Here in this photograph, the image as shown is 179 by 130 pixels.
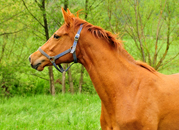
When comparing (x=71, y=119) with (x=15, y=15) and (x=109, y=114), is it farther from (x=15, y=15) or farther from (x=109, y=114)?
(x=15, y=15)

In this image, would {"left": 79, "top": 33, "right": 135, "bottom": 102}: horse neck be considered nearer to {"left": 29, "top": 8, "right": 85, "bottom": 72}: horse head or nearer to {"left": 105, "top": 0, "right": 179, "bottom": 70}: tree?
{"left": 29, "top": 8, "right": 85, "bottom": 72}: horse head

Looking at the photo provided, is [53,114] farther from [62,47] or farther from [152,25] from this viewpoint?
[152,25]

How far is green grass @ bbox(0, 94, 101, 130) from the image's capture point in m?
4.13

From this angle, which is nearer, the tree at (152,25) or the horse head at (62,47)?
the horse head at (62,47)

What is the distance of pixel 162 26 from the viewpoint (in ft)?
24.3

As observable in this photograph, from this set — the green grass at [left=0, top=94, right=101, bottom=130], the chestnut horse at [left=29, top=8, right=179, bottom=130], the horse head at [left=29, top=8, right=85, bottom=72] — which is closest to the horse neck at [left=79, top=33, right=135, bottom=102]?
the chestnut horse at [left=29, top=8, right=179, bottom=130]

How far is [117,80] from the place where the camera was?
2432 millimetres

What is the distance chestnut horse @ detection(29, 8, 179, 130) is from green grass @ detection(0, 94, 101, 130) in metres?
1.87

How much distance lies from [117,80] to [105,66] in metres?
0.23

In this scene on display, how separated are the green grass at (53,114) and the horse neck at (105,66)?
1.94 m

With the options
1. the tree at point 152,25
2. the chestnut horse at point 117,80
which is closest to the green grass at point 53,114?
the chestnut horse at point 117,80

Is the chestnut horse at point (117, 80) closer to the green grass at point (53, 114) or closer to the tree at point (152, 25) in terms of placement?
the green grass at point (53, 114)

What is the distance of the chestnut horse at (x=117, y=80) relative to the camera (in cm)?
229

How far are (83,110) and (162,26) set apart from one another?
456 centimetres
